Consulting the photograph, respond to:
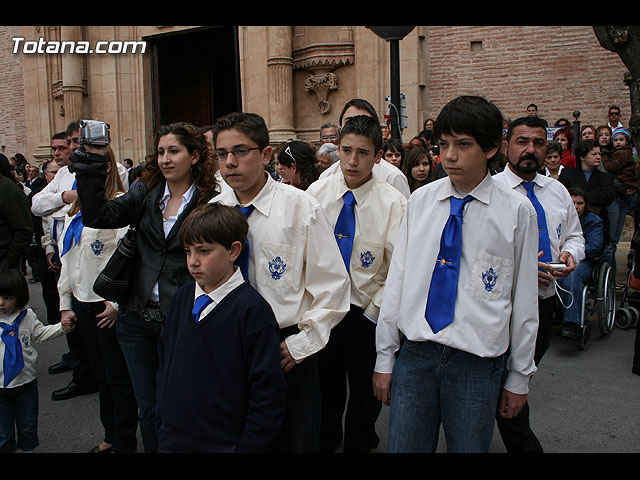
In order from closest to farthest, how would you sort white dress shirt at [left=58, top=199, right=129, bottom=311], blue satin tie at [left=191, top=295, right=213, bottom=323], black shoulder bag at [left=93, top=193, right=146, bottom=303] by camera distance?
1. blue satin tie at [left=191, top=295, right=213, bottom=323]
2. black shoulder bag at [left=93, top=193, right=146, bottom=303]
3. white dress shirt at [left=58, top=199, right=129, bottom=311]

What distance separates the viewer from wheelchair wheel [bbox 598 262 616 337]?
21.0ft

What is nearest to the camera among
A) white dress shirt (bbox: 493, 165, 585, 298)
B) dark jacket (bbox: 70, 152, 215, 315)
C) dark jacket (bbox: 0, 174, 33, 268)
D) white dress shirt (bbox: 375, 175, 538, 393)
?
white dress shirt (bbox: 375, 175, 538, 393)

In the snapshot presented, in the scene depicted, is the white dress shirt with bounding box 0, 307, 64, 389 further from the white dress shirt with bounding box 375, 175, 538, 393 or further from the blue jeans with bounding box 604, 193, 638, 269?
the blue jeans with bounding box 604, 193, 638, 269

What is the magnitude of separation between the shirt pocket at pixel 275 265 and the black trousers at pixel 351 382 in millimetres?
931

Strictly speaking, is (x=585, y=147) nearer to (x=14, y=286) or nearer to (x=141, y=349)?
(x=141, y=349)

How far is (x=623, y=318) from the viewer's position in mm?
7180

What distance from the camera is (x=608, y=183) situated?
715cm

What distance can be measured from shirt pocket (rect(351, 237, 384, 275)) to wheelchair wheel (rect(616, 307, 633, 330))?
5143mm

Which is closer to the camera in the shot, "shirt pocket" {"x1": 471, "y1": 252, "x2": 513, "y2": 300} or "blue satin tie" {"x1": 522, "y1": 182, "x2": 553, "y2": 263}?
"shirt pocket" {"x1": 471, "y1": 252, "x2": 513, "y2": 300}

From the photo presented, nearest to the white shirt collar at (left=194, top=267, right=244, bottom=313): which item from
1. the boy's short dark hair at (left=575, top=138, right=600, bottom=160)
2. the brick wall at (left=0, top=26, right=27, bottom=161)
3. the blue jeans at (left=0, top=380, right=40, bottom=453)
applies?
the blue jeans at (left=0, top=380, right=40, bottom=453)

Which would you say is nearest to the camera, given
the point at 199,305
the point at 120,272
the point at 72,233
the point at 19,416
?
the point at 199,305

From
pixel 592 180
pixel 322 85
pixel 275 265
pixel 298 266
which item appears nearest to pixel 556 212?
pixel 298 266

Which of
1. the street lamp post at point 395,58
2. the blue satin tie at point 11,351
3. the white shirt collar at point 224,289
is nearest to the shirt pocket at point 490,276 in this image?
the white shirt collar at point 224,289

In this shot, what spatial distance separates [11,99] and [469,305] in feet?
85.1
